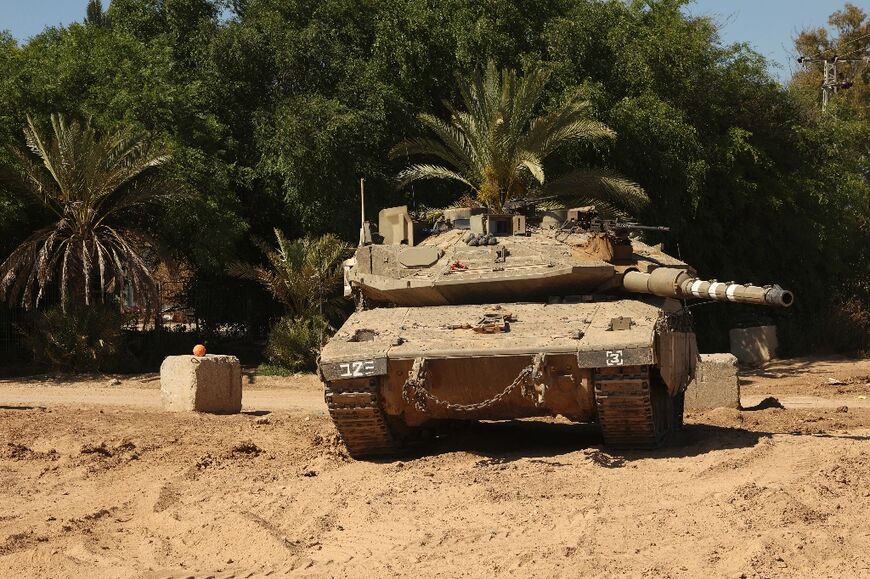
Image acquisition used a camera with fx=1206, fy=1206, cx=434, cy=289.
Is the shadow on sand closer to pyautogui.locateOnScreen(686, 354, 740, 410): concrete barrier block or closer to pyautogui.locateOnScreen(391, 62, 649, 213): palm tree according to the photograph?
pyautogui.locateOnScreen(686, 354, 740, 410): concrete barrier block

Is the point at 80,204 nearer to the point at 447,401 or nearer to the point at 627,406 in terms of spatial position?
the point at 447,401

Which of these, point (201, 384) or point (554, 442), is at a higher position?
point (201, 384)

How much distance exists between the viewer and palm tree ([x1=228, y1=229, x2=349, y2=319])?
2102cm

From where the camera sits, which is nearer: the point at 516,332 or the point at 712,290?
the point at 516,332

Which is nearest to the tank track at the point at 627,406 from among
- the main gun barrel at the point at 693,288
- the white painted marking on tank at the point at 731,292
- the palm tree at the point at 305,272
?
the main gun barrel at the point at 693,288

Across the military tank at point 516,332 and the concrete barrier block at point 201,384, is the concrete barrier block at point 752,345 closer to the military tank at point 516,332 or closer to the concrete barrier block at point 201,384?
the military tank at point 516,332

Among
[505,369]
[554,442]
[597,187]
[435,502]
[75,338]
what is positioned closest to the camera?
[435,502]

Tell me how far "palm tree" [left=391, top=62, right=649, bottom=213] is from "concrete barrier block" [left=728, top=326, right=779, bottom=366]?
4.82 m

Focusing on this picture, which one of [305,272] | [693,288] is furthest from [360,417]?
[305,272]

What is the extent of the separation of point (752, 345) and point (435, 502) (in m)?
17.6

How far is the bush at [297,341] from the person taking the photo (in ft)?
68.5

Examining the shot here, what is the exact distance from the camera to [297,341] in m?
20.9

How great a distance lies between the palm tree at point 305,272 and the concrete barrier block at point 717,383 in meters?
7.76

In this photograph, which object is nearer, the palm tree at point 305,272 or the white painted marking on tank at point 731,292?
the white painted marking on tank at point 731,292
